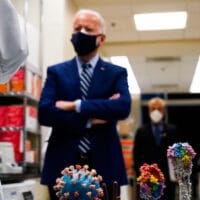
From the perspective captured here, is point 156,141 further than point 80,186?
Yes

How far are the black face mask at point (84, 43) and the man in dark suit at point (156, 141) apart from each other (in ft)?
1.58

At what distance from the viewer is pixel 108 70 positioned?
166 cm

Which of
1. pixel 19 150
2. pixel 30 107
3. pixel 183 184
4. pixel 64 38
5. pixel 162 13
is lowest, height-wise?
pixel 183 184

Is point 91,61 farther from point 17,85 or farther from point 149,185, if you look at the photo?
point 17,85

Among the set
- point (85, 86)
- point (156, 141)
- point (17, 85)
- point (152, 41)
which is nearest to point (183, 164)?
point (85, 86)

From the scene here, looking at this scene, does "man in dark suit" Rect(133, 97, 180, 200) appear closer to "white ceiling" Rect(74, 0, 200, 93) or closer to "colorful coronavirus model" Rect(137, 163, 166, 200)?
"colorful coronavirus model" Rect(137, 163, 166, 200)

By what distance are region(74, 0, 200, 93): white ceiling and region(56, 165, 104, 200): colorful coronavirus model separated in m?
4.32

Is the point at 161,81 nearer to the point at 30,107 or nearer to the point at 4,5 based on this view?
the point at 30,107

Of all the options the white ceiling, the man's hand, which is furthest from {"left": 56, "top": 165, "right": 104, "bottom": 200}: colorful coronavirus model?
the white ceiling

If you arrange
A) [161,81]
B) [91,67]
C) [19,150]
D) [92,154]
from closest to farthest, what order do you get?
[92,154], [91,67], [19,150], [161,81]

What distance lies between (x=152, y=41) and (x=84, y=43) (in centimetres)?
518

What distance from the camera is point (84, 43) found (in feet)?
5.68

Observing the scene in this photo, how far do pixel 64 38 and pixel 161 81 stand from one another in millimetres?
6280

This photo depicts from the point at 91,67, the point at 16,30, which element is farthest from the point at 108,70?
the point at 16,30
